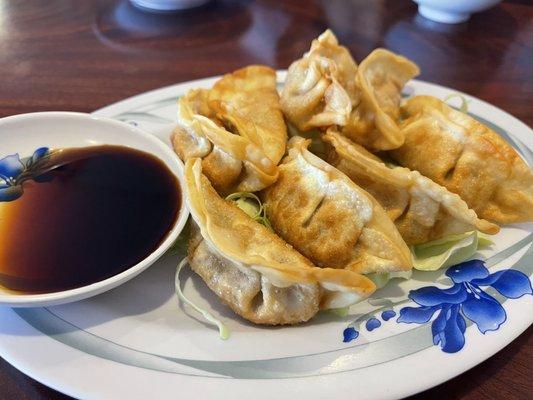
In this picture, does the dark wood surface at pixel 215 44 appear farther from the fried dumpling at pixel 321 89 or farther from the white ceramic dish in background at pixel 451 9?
the fried dumpling at pixel 321 89

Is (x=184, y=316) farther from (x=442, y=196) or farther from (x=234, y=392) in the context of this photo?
(x=442, y=196)

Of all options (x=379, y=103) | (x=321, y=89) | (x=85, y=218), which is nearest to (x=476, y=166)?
(x=379, y=103)

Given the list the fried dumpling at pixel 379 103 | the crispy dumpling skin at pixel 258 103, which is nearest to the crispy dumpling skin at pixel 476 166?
the fried dumpling at pixel 379 103

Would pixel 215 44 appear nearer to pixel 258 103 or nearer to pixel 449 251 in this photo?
pixel 258 103

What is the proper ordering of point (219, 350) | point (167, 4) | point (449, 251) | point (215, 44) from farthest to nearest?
point (167, 4), point (215, 44), point (449, 251), point (219, 350)

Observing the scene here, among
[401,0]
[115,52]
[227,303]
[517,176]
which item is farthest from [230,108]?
[401,0]

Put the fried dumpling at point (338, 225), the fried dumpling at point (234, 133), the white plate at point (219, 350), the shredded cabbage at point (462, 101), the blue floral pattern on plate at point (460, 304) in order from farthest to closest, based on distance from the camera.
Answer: the shredded cabbage at point (462, 101) < the fried dumpling at point (234, 133) < the fried dumpling at point (338, 225) < the blue floral pattern on plate at point (460, 304) < the white plate at point (219, 350)
